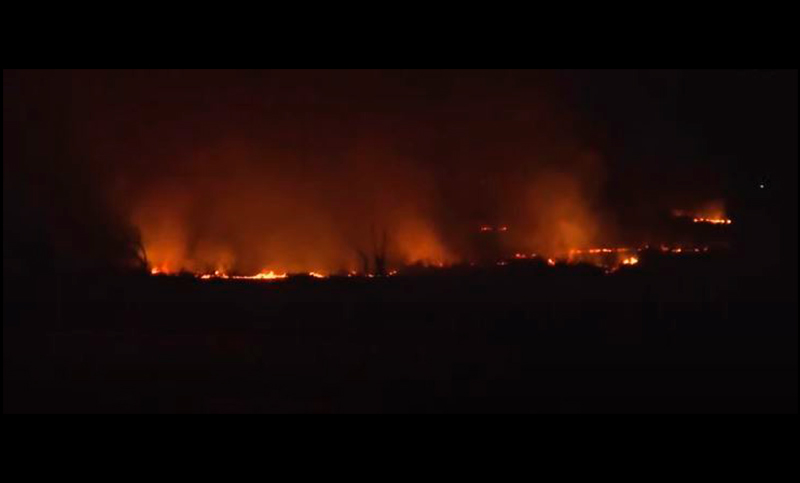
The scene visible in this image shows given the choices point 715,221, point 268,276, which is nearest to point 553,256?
point 715,221

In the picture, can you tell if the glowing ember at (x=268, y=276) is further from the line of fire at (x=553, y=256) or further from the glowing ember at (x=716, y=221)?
the glowing ember at (x=716, y=221)

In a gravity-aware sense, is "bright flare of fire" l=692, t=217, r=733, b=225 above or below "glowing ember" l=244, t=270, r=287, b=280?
above

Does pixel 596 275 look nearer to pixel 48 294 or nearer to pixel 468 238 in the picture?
pixel 468 238

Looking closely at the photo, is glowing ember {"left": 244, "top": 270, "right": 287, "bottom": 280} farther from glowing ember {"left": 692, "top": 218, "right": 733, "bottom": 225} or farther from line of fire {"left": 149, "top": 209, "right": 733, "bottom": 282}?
glowing ember {"left": 692, "top": 218, "right": 733, "bottom": 225}

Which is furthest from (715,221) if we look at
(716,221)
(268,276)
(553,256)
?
(268,276)

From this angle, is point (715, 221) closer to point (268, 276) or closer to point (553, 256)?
point (553, 256)

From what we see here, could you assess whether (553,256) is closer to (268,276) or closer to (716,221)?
(716,221)

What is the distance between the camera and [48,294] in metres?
8.52

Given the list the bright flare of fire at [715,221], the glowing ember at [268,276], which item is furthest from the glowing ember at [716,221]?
the glowing ember at [268,276]

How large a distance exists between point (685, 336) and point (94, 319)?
507 centimetres

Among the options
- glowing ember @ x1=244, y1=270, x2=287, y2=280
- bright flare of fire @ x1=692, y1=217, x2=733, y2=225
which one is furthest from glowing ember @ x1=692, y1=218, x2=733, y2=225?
glowing ember @ x1=244, y1=270, x2=287, y2=280

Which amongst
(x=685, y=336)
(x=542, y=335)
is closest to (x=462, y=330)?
(x=542, y=335)

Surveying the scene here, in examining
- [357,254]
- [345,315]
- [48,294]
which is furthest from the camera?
[357,254]

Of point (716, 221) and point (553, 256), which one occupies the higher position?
point (716, 221)
